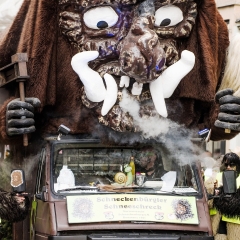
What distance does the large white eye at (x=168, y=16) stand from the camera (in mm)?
8889

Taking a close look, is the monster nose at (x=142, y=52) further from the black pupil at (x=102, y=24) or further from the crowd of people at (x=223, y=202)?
the crowd of people at (x=223, y=202)

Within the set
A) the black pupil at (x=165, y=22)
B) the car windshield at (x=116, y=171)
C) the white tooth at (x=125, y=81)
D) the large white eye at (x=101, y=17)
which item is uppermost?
the large white eye at (x=101, y=17)

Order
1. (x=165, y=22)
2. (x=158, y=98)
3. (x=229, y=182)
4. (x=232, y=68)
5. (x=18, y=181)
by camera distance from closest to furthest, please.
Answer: (x=18, y=181), (x=229, y=182), (x=158, y=98), (x=165, y=22), (x=232, y=68)

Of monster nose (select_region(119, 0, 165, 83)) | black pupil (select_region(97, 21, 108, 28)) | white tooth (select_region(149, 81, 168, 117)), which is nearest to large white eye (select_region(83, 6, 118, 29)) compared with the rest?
black pupil (select_region(97, 21, 108, 28))

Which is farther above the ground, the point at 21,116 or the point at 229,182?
the point at 21,116

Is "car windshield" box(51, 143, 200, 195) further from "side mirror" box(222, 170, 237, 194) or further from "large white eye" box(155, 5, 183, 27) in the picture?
"large white eye" box(155, 5, 183, 27)

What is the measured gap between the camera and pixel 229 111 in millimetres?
8672

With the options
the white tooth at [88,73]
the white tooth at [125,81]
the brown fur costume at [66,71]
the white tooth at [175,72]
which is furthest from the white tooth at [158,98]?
the white tooth at [88,73]

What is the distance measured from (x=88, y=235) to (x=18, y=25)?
300 centimetres

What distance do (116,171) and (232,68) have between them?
2.16 m

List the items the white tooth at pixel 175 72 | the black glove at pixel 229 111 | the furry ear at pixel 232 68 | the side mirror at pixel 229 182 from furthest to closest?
the furry ear at pixel 232 68
the white tooth at pixel 175 72
the black glove at pixel 229 111
the side mirror at pixel 229 182

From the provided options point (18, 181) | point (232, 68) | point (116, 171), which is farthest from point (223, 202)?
point (18, 181)

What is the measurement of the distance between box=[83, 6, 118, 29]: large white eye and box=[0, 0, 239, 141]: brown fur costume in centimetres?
37

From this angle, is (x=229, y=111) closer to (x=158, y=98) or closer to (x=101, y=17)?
(x=158, y=98)
